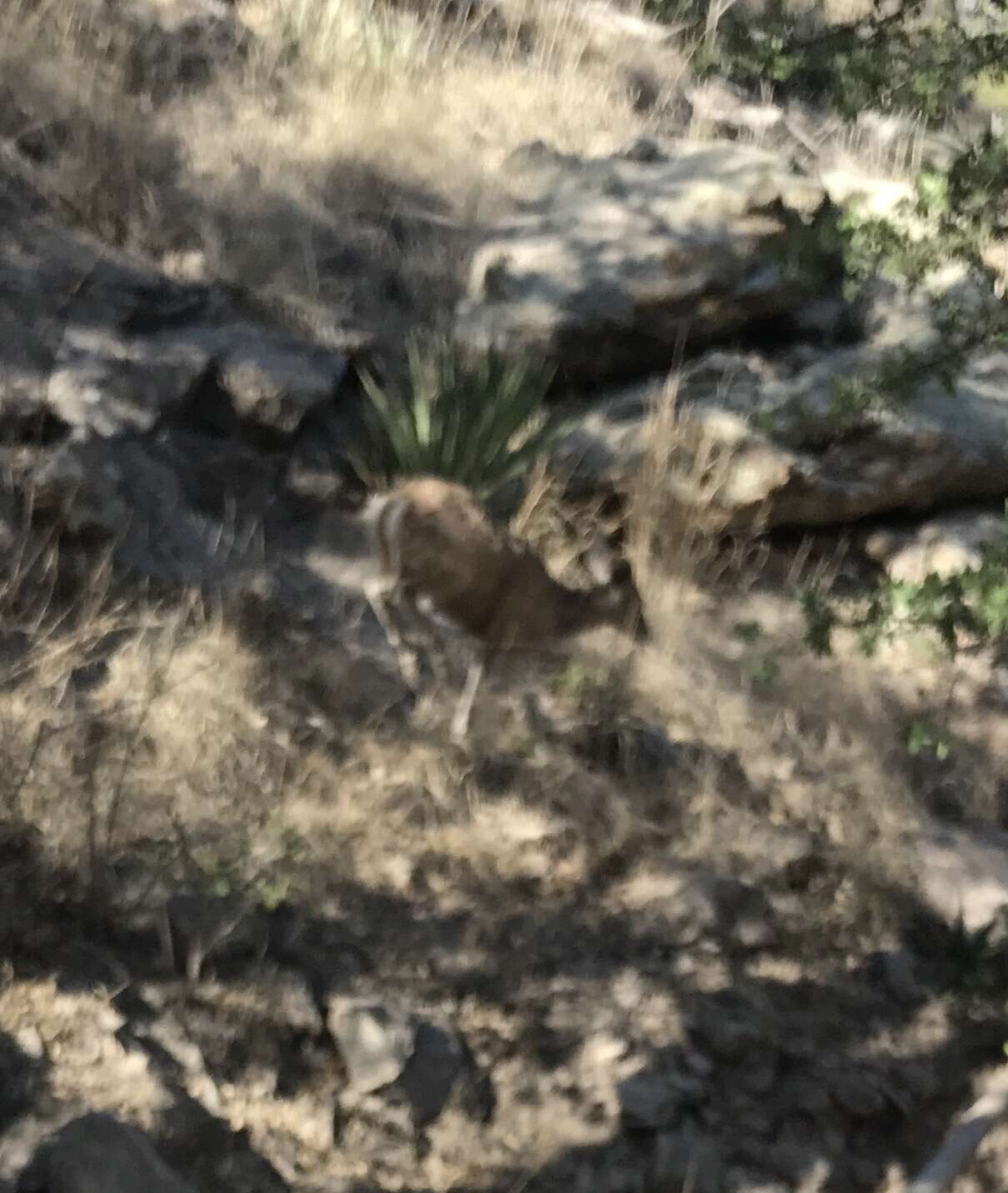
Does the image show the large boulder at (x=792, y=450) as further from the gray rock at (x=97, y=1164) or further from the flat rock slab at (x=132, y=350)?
the gray rock at (x=97, y=1164)

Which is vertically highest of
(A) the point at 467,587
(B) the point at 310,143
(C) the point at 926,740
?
(C) the point at 926,740

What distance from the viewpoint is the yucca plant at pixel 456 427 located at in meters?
5.27

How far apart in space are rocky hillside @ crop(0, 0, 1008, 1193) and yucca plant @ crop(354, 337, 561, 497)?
0.12 m

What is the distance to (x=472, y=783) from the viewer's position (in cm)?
428

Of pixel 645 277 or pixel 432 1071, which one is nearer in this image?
pixel 432 1071

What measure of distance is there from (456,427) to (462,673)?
1082 mm

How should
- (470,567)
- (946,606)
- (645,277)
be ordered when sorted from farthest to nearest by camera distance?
(645,277), (470,567), (946,606)

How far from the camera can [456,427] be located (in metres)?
5.30

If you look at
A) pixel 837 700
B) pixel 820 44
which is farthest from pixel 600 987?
pixel 820 44

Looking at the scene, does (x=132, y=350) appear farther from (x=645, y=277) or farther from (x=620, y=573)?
(x=645, y=277)

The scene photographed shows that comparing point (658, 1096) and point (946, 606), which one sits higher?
point (946, 606)

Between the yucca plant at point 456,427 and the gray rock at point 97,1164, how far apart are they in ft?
10.5

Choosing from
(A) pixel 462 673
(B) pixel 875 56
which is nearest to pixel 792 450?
(A) pixel 462 673

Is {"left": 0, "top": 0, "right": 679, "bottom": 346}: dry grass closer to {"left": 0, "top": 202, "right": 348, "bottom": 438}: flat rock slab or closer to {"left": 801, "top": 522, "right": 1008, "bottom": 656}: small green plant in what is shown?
{"left": 0, "top": 202, "right": 348, "bottom": 438}: flat rock slab
